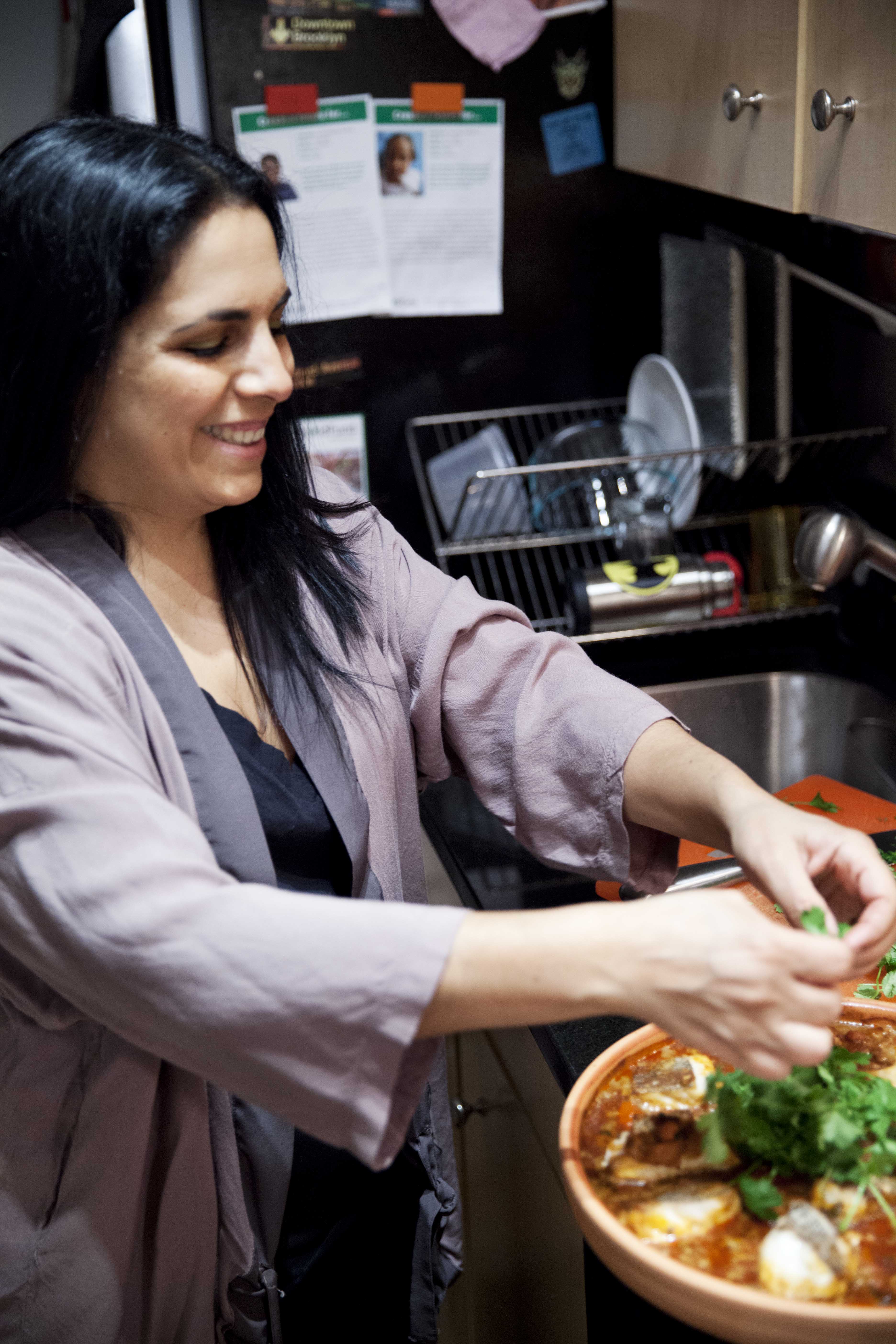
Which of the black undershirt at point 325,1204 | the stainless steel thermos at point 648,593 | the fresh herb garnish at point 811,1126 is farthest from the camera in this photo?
the stainless steel thermos at point 648,593

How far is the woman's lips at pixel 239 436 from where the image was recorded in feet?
3.00

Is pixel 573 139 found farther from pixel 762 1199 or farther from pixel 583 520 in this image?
pixel 762 1199

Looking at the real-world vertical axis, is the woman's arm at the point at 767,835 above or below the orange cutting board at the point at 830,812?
above

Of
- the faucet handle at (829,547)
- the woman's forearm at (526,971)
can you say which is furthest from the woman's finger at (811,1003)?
the faucet handle at (829,547)

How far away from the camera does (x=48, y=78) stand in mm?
2135

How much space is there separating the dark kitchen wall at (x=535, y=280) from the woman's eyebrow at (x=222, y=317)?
2.77ft

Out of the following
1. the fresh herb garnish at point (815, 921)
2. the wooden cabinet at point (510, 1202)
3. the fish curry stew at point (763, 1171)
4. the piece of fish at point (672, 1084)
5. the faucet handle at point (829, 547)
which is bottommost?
the wooden cabinet at point (510, 1202)

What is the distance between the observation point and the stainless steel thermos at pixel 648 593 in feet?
5.55

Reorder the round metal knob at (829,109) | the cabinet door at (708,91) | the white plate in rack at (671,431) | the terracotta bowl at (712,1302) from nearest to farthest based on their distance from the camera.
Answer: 1. the terracotta bowl at (712,1302)
2. the round metal knob at (829,109)
3. the cabinet door at (708,91)
4. the white plate in rack at (671,431)

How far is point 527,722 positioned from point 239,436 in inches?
13.8

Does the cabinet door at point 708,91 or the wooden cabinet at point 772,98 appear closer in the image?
the wooden cabinet at point 772,98

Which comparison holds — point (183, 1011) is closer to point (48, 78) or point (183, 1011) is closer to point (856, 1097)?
point (856, 1097)

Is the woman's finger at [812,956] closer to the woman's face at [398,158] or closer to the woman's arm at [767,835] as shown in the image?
the woman's arm at [767,835]

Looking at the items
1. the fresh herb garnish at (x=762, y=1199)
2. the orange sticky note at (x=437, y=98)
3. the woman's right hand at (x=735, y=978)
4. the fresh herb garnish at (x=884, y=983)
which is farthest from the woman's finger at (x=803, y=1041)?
the orange sticky note at (x=437, y=98)
